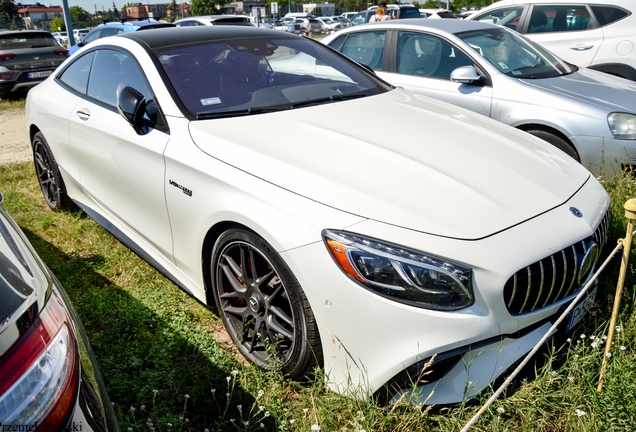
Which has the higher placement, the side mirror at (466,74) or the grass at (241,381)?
the side mirror at (466,74)

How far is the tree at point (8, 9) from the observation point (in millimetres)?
63162

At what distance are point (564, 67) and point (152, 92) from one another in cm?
414

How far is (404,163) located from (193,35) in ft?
5.99

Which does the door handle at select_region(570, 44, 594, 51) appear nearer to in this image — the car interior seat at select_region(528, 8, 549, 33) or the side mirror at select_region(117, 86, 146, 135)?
the car interior seat at select_region(528, 8, 549, 33)

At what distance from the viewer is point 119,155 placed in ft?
10.7

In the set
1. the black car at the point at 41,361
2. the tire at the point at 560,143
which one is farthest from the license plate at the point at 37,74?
the black car at the point at 41,361

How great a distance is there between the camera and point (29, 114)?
184 inches

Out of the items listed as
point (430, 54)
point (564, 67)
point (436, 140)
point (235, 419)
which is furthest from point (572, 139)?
point (235, 419)

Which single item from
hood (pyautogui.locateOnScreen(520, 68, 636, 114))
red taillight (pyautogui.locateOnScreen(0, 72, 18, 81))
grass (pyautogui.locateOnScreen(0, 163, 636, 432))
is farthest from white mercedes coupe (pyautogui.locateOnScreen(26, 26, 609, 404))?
red taillight (pyautogui.locateOnScreen(0, 72, 18, 81))

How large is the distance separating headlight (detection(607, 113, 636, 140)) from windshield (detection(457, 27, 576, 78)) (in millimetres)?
952

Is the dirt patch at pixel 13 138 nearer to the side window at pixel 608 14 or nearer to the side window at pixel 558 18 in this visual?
the side window at pixel 558 18

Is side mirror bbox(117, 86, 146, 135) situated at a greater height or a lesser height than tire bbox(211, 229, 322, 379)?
greater

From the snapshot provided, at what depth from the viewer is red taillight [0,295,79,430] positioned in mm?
1136

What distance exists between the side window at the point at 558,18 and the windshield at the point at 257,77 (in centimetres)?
441
